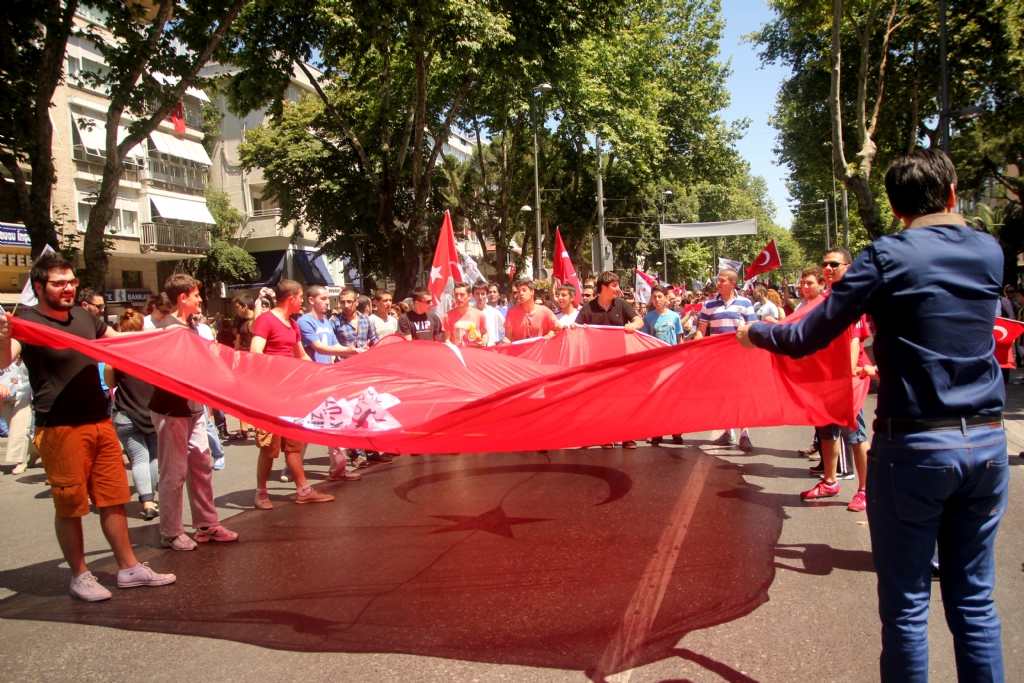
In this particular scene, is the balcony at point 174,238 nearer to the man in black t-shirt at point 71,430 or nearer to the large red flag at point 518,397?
the man in black t-shirt at point 71,430

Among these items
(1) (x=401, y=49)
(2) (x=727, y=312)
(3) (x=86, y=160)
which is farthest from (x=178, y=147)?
(2) (x=727, y=312)

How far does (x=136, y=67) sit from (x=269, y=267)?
3324 cm

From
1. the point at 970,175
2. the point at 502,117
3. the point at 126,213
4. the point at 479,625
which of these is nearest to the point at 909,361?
the point at 479,625

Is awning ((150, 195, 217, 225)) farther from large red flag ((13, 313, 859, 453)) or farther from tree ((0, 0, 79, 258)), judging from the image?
large red flag ((13, 313, 859, 453))

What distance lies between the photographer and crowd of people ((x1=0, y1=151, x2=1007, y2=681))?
8.64 ft

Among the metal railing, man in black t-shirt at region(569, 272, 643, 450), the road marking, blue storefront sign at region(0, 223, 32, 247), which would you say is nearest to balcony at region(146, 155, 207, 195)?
the metal railing

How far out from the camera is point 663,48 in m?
36.7

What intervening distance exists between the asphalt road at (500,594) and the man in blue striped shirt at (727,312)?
2.00 metres

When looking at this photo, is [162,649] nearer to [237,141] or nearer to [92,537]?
[92,537]

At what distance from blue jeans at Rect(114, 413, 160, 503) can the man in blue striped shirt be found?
5596 mm

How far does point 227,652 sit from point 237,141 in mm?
50807

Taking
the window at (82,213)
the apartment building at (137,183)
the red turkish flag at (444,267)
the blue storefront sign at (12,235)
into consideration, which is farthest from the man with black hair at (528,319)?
the window at (82,213)

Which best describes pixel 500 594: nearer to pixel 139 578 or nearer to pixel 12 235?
pixel 139 578

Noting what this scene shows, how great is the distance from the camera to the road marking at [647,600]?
3.60 m
